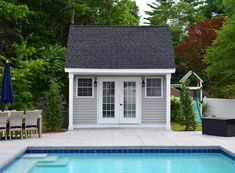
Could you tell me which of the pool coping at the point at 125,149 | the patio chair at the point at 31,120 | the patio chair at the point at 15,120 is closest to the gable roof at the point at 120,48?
the patio chair at the point at 31,120

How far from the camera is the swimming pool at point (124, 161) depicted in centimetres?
995

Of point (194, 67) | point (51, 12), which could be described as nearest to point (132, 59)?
point (51, 12)

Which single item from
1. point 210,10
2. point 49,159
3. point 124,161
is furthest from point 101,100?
point 210,10

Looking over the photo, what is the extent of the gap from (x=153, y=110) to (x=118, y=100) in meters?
1.60

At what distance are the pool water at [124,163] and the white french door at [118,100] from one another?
6.87 m

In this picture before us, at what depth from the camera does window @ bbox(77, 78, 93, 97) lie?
18719 millimetres

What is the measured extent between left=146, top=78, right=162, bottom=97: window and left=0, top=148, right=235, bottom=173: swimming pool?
6972 mm

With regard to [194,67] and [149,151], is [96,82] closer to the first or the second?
[149,151]

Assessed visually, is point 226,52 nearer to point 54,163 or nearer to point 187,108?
point 187,108

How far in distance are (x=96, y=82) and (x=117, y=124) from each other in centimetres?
205

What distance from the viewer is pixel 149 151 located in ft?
39.3

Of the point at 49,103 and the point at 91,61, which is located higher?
the point at 91,61

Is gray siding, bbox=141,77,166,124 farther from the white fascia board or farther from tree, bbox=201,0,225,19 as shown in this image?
tree, bbox=201,0,225,19

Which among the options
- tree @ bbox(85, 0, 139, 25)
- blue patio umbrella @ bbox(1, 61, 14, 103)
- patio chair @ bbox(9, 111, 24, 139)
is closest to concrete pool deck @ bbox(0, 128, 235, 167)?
patio chair @ bbox(9, 111, 24, 139)
